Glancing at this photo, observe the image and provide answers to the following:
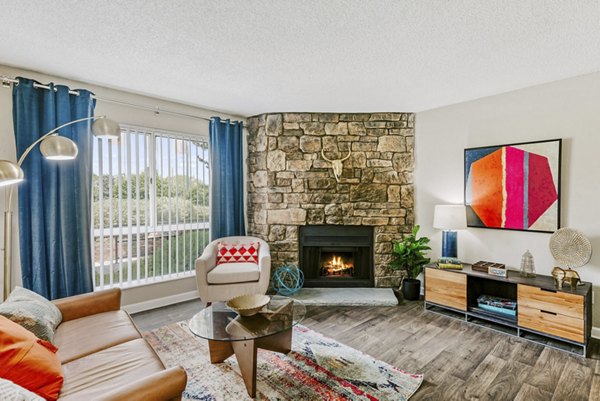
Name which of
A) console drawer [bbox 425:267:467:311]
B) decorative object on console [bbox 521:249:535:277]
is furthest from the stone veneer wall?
decorative object on console [bbox 521:249:535:277]

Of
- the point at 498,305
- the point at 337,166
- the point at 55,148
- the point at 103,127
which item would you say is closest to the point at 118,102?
the point at 103,127

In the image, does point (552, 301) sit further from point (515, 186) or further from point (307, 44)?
point (307, 44)

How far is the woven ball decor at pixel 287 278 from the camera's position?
381 centimetres

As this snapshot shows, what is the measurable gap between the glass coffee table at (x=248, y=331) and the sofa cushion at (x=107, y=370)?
1.15ft

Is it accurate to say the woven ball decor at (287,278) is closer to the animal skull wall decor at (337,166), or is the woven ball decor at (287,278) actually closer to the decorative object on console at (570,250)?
the animal skull wall decor at (337,166)

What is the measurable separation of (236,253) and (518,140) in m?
3.42

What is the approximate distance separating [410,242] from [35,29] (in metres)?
3.93

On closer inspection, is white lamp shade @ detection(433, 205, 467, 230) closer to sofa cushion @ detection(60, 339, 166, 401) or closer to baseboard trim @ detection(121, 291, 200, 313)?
sofa cushion @ detection(60, 339, 166, 401)

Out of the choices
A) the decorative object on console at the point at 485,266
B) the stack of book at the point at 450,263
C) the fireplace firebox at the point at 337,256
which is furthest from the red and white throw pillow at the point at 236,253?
the decorative object on console at the point at 485,266

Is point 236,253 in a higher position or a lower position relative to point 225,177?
lower

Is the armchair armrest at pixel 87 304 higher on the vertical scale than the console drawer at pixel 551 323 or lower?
higher

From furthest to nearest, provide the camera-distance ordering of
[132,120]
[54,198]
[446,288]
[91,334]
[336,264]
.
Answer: [336,264] → [132,120] → [446,288] → [54,198] → [91,334]

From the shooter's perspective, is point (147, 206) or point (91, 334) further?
point (147, 206)

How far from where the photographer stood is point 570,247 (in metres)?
2.59
